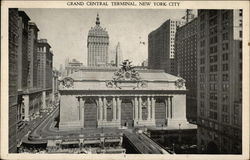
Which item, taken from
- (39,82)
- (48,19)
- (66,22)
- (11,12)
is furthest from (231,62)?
(39,82)

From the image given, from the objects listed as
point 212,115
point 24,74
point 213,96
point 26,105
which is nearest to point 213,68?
point 213,96

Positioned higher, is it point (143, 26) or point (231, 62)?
point (143, 26)

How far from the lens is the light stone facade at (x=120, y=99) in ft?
97.6

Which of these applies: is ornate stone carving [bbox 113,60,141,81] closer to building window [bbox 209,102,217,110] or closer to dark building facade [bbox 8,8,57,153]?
dark building facade [bbox 8,8,57,153]

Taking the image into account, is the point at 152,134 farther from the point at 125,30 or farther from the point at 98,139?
the point at 125,30

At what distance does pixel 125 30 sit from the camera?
61.1ft

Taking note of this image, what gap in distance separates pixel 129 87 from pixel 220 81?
43.7 feet

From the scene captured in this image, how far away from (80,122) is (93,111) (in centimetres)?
221

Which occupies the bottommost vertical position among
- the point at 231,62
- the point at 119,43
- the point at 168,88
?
the point at 168,88

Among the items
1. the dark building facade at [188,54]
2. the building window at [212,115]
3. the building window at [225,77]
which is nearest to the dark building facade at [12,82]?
the building window at [225,77]

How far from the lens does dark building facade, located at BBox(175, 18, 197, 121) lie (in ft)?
165

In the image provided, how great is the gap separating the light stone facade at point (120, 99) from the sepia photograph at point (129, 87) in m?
0.13

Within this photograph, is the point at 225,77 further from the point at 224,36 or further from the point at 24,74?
the point at 24,74

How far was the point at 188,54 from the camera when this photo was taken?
54000 mm
